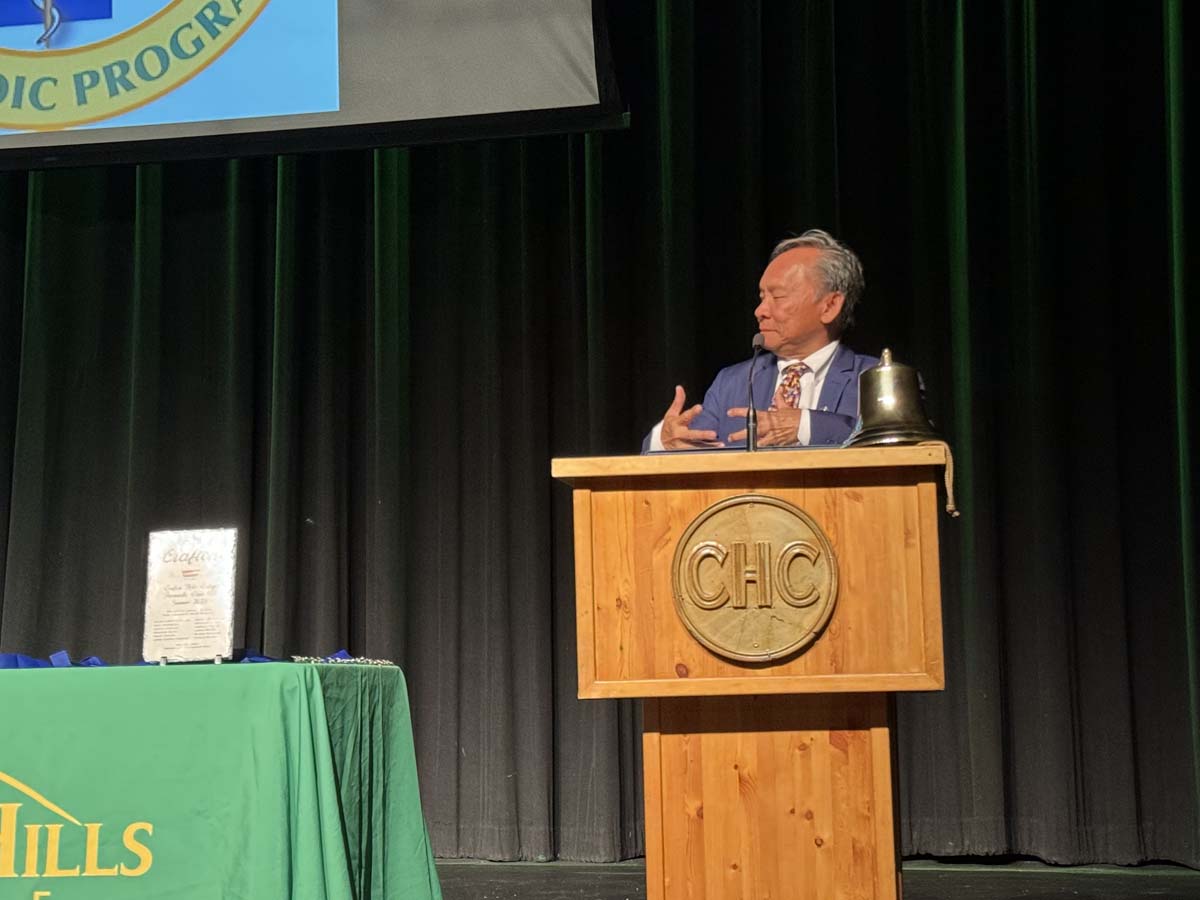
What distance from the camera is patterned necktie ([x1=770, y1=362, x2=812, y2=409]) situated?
9.93 ft

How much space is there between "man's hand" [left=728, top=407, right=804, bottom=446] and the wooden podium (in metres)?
0.58

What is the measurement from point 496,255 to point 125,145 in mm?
1168

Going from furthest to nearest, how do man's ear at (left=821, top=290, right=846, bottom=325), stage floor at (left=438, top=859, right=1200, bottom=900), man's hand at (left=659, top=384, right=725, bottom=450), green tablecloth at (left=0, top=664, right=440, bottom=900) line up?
stage floor at (left=438, top=859, right=1200, bottom=900) → man's ear at (left=821, top=290, right=846, bottom=325) → man's hand at (left=659, top=384, right=725, bottom=450) → green tablecloth at (left=0, top=664, right=440, bottom=900)

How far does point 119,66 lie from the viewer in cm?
395

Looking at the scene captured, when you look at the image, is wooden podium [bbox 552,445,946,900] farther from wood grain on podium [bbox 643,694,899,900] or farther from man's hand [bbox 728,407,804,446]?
man's hand [bbox 728,407,804,446]

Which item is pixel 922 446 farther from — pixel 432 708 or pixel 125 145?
pixel 125 145

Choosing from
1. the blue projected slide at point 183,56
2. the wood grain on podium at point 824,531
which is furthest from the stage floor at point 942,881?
the blue projected slide at point 183,56

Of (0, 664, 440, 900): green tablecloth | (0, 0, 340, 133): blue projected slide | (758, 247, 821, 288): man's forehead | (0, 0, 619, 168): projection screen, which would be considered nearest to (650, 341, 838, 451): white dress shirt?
(758, 247, 821, 288): man's forehead

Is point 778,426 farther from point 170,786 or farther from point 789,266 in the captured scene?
point 170,786

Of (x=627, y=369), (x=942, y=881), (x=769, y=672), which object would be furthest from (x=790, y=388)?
(x=942, y=881)

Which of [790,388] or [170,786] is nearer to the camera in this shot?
[170,786]

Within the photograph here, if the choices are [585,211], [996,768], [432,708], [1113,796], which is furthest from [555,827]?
[585,211]

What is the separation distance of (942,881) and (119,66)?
3.33 metres

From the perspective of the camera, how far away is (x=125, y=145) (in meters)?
3.94
